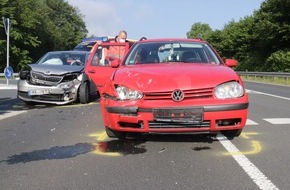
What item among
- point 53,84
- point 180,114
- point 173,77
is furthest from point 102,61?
point 180,114

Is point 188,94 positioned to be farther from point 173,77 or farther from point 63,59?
point 63,59

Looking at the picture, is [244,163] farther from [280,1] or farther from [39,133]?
[280,1]

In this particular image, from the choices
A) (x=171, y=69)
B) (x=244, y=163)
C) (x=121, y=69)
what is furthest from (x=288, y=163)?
(x=121, y=69)

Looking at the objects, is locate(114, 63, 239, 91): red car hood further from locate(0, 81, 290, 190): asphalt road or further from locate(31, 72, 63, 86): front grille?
locate(31, 72, 63, 86): front grille

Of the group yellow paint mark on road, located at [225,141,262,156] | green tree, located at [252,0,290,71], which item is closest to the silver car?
yellow paint mark on road, located at [225,141,262,156]

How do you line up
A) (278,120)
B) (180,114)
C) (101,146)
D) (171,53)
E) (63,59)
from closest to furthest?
1. (180,114)
2. (101,146)
3. (171,53)
4. (278,120)
5. (63,59)

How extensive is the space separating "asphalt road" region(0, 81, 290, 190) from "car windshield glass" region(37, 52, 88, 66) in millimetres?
4180

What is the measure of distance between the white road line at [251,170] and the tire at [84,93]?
5.75 meters

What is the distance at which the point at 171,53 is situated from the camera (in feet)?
23.7

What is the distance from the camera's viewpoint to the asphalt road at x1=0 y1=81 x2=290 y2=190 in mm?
4352

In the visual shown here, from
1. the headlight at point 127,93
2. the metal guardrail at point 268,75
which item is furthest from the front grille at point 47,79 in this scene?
the metal guardrail at point 268,75

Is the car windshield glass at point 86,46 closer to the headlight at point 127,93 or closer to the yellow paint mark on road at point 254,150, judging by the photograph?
the headlight at point 127,93

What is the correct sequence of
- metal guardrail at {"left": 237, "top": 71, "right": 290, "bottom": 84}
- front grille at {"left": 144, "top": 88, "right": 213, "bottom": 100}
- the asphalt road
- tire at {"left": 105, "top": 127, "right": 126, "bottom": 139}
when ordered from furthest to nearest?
metal guardrail at {"left": 237, "top": 71, "right": 290, "bottom": 84}
tire at {"left": 105, "top": 127, "right": 126, "bottom": 139}
front grille at {"left": 144, "top": 88, "right": 213, "bottom": 100}
the asphalt road

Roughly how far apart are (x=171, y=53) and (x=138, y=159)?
2.46m
